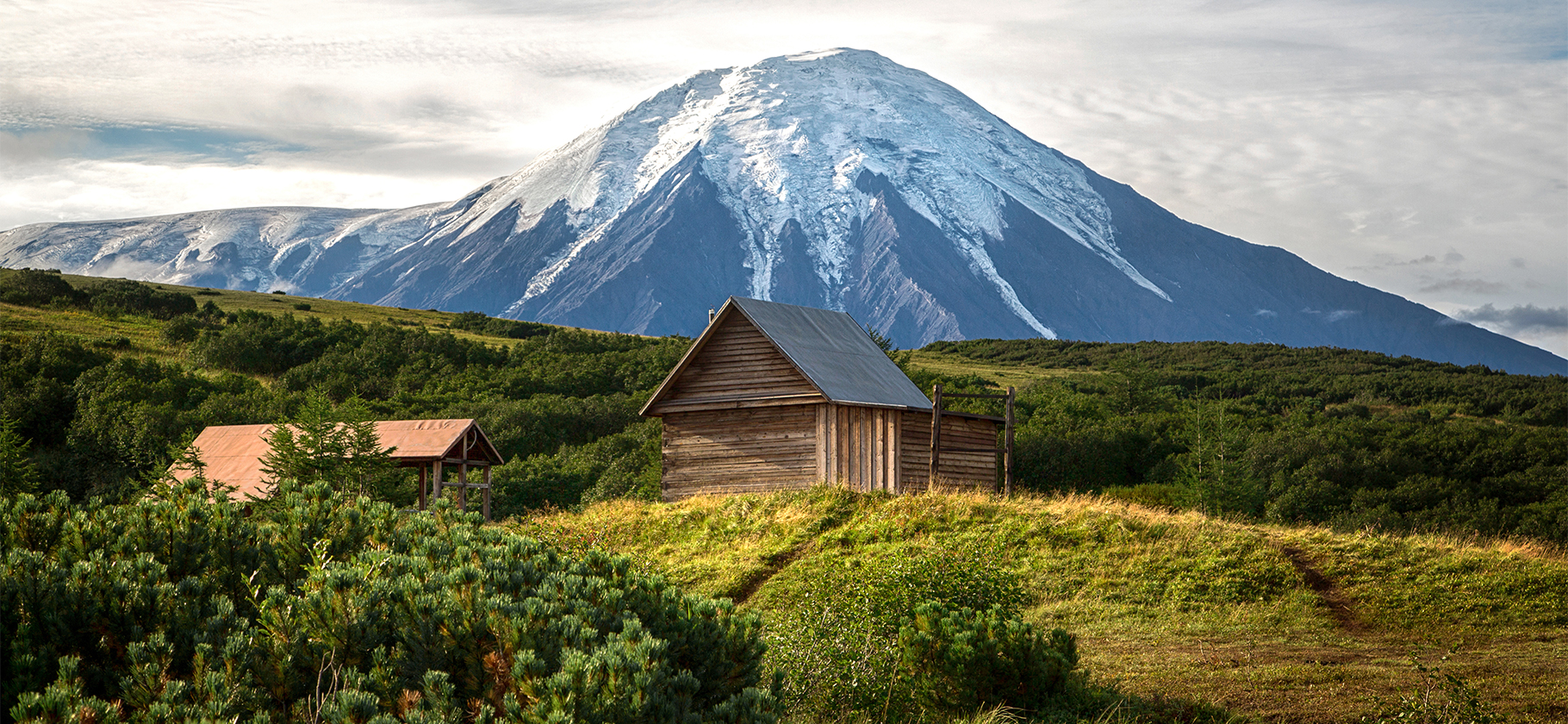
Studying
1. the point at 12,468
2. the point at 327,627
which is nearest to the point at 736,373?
the point at 12,468

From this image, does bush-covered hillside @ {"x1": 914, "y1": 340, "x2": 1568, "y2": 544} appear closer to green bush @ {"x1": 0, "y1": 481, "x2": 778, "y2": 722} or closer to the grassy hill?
the grassy hill

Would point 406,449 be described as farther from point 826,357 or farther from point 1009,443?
point 1009,443

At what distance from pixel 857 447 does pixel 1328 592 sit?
12.7 m

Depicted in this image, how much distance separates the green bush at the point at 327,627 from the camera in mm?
5996

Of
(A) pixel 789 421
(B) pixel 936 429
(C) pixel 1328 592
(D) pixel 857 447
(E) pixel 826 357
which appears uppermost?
(E) pixel 826 357

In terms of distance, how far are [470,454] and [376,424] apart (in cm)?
267

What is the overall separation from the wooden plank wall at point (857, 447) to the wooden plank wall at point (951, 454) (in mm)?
590

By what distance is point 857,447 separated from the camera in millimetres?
29422

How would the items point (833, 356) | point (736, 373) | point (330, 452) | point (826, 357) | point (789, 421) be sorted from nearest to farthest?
point (330, 452) < point (789, 421) < point (736, 373) < point (826, 357) < point (833, 356)

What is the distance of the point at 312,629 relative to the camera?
257 inches

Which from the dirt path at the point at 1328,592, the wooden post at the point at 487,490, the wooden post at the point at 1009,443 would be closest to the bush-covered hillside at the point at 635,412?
the wooden post at the point at 487,490

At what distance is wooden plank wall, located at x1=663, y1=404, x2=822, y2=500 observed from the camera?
1160 inches

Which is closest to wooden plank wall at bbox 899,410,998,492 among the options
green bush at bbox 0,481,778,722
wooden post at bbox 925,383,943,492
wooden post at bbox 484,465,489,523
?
wooden post at bbox 925,383,943,492

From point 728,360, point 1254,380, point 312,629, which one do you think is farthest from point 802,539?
point 1254,380
